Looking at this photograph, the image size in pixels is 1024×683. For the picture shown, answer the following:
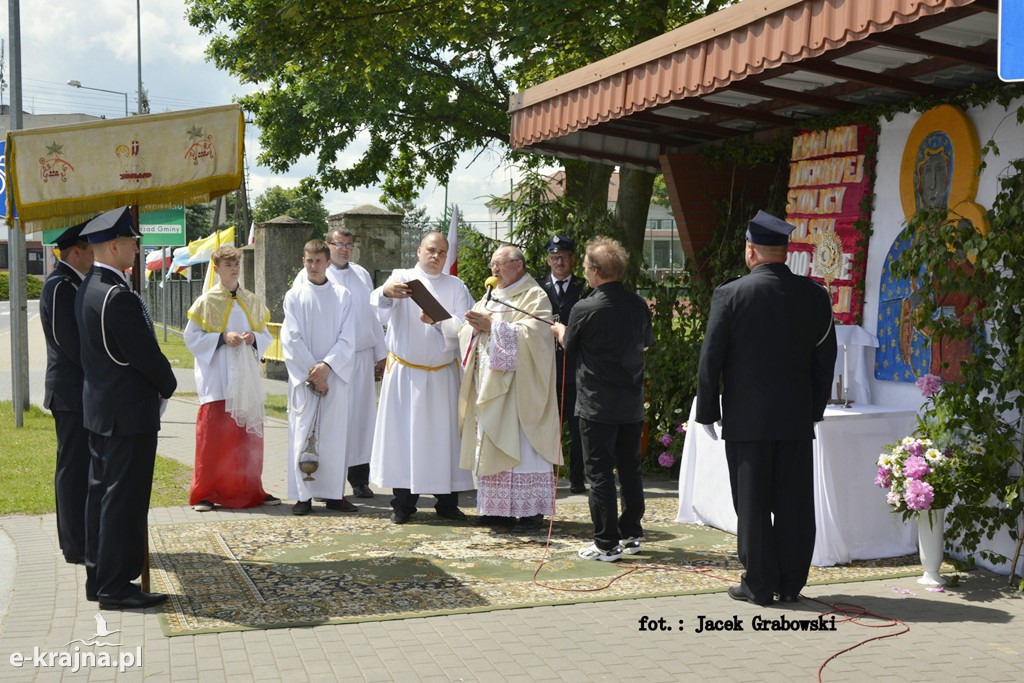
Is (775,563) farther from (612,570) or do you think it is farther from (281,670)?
(281,670)

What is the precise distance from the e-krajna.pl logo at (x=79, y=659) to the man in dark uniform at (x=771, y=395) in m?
3.19

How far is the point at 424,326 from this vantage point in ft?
29.3

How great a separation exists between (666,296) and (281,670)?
6.54m

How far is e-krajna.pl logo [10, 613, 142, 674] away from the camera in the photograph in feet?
17.5

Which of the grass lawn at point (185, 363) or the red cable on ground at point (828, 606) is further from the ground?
the grass lawn at point (185, 363)

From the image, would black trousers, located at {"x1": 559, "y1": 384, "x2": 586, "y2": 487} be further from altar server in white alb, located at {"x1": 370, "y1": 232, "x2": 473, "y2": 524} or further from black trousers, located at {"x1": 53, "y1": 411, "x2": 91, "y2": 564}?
black trousers, located at {"x1": 53, "y1": 411, "x2": 91, "y2": 564}

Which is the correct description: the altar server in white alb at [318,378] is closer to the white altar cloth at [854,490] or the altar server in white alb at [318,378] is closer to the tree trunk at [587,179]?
the white altar cloth at [854,490]

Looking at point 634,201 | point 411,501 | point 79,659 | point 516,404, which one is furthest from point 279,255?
point 79,659

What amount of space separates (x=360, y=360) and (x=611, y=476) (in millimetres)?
Answer: 3148

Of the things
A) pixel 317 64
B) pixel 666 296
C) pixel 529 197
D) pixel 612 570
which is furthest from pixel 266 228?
pixel 612 570

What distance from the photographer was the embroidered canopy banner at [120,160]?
22.3ft

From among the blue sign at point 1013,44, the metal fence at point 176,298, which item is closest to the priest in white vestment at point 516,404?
the blue sign at point 1013,44

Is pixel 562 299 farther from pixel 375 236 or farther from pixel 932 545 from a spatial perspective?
pixel 375 236

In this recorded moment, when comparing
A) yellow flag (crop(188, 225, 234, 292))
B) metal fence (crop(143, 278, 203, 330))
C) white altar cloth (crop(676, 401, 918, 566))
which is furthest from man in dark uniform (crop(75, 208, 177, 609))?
metal fence (crop(143, 278, 203, 330))
